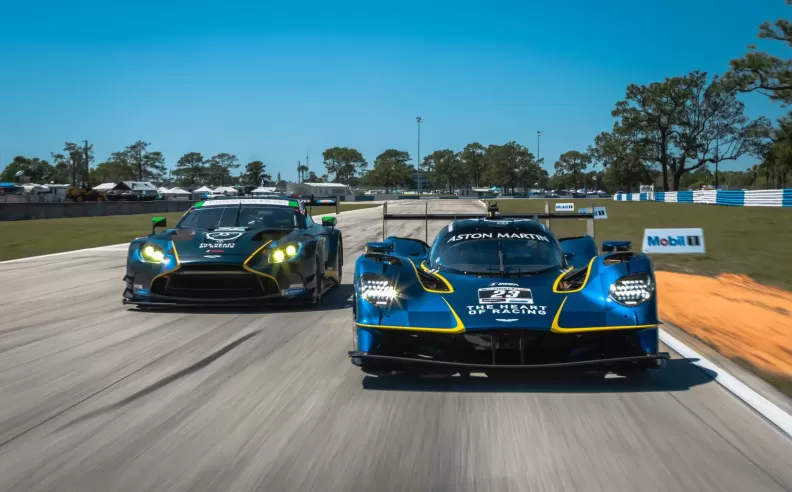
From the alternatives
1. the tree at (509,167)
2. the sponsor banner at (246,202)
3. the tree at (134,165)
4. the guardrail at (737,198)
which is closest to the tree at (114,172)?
the tree at (134,165)

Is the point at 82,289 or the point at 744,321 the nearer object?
the point at 744,321

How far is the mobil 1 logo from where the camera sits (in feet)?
17.6

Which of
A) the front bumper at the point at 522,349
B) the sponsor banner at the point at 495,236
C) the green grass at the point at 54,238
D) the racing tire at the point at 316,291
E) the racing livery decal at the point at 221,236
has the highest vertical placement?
the sponsor banner at the point at 495,236

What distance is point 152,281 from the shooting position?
858 centimetres

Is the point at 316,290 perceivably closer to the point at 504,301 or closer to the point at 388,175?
the point at 504,301

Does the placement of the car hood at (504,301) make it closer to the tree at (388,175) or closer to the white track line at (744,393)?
the white track line at (744,393)

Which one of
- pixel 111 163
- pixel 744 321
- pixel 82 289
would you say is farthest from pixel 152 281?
pixel 111 163

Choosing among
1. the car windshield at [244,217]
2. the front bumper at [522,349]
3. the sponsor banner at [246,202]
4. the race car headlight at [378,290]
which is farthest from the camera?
the sponsor banner at [246,202]

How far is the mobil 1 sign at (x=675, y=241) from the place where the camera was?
380 inches

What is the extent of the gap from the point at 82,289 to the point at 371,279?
23.5 feet

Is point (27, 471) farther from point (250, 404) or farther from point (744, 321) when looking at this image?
point (744, 321)

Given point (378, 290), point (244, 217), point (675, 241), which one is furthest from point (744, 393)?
point (244, 217)

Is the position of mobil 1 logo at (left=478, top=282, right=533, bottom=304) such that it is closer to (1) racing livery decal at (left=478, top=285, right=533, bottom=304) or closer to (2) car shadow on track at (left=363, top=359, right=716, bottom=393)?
(1) racing livery decal at (left=478, top=285, right=533, bottom=304)

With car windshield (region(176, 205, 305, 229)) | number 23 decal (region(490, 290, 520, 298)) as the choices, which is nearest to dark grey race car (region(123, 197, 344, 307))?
car windshield (region(176, 205, 305, 229))
